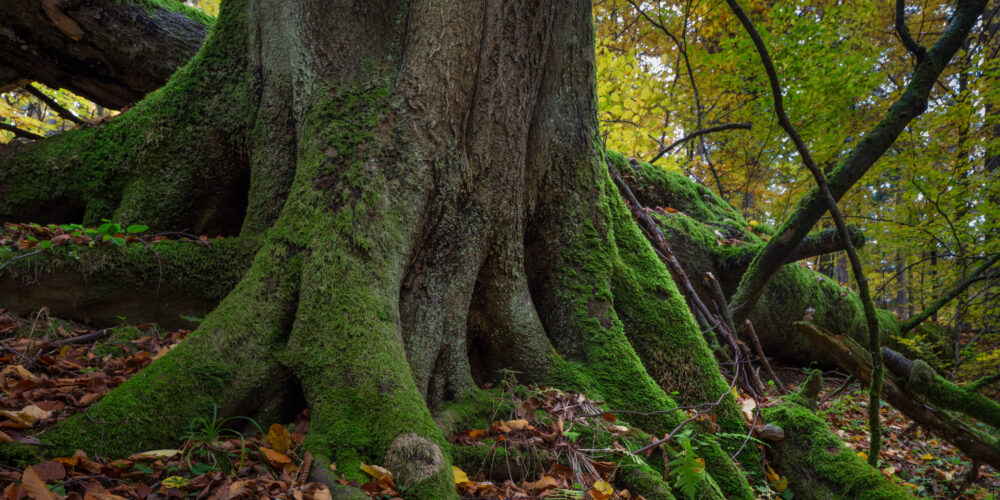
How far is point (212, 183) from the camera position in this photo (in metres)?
3.71

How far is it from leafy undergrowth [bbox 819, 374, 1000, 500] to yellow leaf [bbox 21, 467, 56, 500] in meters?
4.72

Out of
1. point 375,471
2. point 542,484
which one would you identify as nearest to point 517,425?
point 542,484

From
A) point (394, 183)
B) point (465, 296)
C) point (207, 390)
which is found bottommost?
point (207, 390)

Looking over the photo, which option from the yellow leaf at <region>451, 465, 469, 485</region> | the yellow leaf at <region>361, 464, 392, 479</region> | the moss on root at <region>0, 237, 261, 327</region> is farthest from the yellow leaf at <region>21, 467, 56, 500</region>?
the moss on root at <region>0, 237, 261, 327</region>

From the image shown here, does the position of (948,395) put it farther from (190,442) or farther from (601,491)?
(190,442)

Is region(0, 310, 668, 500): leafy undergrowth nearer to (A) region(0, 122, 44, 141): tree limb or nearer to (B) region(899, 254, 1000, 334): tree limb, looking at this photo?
(A) region(0, 122, 44, 141): tree limb

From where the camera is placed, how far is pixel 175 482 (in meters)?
1.56

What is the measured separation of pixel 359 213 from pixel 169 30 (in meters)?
4.63

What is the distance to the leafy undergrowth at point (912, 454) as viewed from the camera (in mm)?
4238

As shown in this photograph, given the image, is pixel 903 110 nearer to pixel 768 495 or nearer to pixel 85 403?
pixel 768 495

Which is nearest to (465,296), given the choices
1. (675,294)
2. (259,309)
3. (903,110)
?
(259,309)

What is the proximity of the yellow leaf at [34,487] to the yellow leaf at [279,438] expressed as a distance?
673 millimetres

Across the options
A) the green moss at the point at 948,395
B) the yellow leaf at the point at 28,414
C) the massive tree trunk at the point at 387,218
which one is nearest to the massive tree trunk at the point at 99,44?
the massive tree trunk at the point at 387,218

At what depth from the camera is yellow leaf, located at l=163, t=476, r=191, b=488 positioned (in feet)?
5.05
